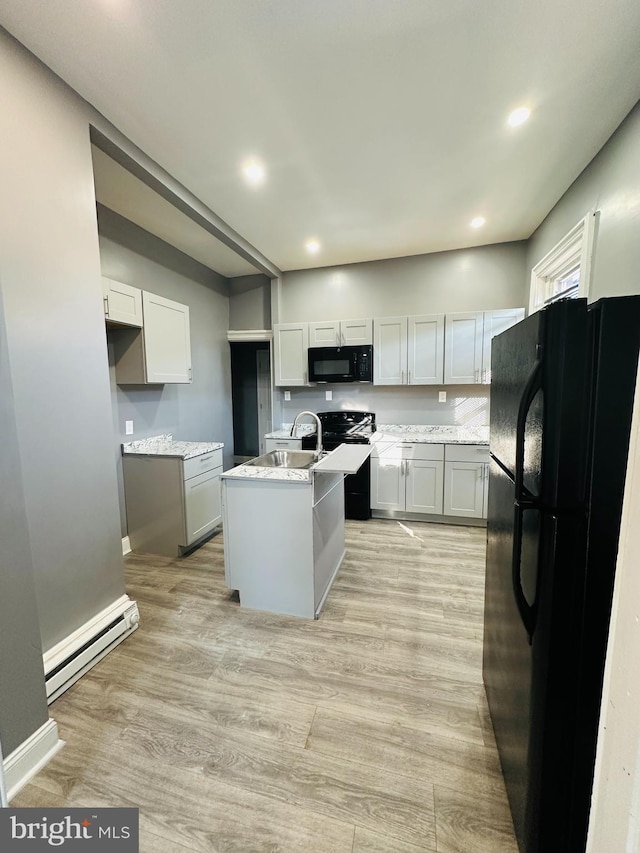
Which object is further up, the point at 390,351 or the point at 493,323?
the point at 493,323

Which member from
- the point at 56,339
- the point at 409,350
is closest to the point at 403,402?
the point at 409,350

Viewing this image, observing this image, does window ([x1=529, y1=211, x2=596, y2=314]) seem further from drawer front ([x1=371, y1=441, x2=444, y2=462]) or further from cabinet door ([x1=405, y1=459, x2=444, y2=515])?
cabinet door ([x1=405, y1=459, x2=444, y2=515])

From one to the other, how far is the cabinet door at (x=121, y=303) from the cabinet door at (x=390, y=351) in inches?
92.1

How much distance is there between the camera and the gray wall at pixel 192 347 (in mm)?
2926

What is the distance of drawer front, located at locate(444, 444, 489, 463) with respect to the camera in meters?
3.35

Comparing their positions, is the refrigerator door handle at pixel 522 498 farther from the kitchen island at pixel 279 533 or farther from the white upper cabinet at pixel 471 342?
the white upper cabinet at pixel 471 342

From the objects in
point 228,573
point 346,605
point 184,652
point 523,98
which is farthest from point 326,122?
point 184,652

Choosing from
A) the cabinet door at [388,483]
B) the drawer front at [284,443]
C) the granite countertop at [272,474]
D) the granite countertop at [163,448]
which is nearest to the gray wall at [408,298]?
the drawer front at [284,443]

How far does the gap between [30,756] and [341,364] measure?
3.48 metres

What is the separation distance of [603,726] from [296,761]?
122 centimetres

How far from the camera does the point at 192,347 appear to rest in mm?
3902

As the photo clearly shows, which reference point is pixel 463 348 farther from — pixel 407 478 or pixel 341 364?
pixel 407 478

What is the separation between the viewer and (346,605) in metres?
2.27

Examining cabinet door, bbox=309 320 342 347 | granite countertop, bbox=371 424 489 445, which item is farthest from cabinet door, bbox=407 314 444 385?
cabinet door, bbox=309 320 342 347
